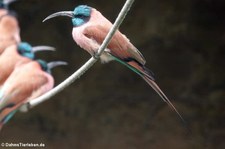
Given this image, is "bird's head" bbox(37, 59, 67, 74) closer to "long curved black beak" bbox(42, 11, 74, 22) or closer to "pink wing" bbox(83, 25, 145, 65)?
"long curved black beak" bbox(42, 11, 74, 22)

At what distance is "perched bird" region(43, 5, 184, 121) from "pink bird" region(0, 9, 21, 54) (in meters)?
0.35

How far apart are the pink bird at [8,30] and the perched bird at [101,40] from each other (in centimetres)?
35

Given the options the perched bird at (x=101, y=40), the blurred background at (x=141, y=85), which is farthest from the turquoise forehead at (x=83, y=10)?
the blurred background at (x=141, y=85)

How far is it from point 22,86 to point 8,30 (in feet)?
1.11

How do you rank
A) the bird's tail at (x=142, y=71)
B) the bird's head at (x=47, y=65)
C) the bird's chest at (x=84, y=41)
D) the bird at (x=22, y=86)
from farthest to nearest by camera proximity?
1. the bird's head at (x=47, y=65)
2. the bird at (x=22, y=86)
3. the bird's tail at (x=142, y=71)
4. the bird's chest at (x=84, y=41)

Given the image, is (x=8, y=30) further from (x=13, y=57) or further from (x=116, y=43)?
(x=116, y=43)

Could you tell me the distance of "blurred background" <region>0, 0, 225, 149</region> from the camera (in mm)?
3662

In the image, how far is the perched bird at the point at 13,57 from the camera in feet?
11.6

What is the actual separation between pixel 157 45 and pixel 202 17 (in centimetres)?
25

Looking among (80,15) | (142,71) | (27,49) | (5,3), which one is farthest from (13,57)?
(142,71)

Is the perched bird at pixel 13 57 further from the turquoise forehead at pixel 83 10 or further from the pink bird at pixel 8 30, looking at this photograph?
the turquoise forehead at pixel 83 10

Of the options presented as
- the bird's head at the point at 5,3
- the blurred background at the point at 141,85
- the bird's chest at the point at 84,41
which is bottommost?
the blurred background at the point at 141,85

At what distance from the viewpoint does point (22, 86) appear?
3.47 metres

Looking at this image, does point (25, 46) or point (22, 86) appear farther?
Result: point (25, 46)
